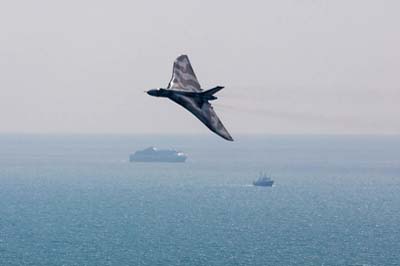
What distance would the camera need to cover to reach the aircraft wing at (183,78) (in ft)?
288

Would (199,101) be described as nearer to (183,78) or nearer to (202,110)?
(202,110)

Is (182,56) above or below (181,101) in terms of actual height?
above

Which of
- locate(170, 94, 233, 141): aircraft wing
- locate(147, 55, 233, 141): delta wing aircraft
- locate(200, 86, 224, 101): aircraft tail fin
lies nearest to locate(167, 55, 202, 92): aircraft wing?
locate(147, 55, 233, 141): delta wing aircraft

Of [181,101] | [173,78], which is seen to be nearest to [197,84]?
[173,78]

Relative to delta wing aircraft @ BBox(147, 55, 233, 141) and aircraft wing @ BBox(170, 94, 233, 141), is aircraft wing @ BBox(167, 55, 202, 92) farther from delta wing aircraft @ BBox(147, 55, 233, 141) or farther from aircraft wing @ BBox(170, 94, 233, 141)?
aircraft wing @ BBox(170, 94, 233, 141)

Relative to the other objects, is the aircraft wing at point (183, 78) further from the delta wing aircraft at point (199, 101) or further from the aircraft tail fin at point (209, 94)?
the aircraft tail fin at point (209, 94)

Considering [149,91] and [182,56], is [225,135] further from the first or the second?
[182,56]

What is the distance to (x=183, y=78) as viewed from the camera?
90.5 m

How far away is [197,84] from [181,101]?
1205cm

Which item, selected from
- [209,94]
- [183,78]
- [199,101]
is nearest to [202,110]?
[199,101]

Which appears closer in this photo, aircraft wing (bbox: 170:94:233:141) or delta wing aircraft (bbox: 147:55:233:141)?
delta wing aircraft (bbox: 147:55:233:141)

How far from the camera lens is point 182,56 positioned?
95.6 metres

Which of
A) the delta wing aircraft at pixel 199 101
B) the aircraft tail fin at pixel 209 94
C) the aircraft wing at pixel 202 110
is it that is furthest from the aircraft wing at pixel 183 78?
the aircraft tail fin at pixel 209 94

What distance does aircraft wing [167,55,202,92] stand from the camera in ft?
288
